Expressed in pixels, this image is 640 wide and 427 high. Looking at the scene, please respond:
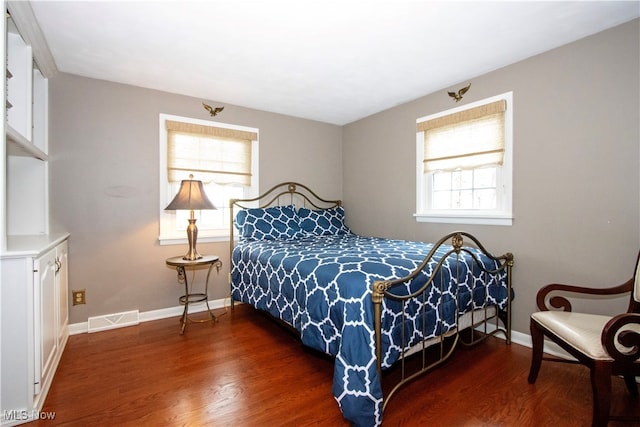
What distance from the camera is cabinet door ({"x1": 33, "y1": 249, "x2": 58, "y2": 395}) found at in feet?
5.43

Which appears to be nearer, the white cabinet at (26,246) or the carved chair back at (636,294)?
the white cabinet at (26,246)

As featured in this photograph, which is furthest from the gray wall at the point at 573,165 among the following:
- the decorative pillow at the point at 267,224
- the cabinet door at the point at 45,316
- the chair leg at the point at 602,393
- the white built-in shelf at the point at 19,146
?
the white built-in shelf at the point at 19,146

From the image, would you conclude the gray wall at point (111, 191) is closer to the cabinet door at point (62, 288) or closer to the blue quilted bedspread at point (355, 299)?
the cabinet door at point (62, 288)

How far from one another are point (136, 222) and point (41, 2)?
1.80 meters

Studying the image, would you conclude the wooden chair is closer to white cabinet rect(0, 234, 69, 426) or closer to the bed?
the bed

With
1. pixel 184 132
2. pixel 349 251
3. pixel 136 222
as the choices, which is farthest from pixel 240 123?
pixel 349 251

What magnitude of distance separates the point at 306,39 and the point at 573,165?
2.14 meters

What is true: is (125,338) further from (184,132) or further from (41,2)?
(41,2)

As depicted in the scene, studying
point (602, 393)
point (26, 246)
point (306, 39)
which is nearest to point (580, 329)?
point (602, 393)

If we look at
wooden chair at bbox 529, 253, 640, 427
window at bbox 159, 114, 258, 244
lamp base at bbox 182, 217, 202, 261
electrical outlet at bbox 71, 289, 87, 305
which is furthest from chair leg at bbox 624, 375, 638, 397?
electrical outlet at bbox 71, 289, 87, 305

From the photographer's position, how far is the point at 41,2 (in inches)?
72.3

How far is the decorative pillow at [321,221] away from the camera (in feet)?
11.8

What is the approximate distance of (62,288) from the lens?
2461mm

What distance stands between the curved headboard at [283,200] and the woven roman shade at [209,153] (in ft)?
0.82
